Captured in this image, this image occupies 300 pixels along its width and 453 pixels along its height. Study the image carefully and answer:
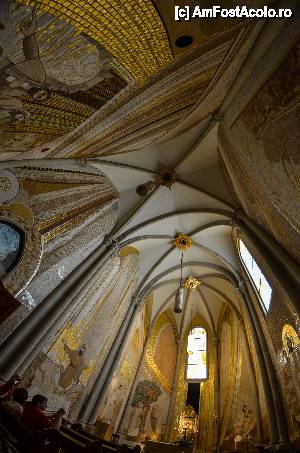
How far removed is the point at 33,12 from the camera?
2.77 meters

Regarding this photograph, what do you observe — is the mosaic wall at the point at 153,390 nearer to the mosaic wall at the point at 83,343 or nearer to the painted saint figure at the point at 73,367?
the mosaic wall at the point at 83,343

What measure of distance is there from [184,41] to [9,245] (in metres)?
5.92

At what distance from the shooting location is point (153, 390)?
11.5 meters

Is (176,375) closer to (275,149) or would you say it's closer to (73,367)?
(73,367)

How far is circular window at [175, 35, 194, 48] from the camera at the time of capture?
3.71 metres

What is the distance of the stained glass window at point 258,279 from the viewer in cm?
818

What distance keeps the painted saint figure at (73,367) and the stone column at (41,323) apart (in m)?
1.40

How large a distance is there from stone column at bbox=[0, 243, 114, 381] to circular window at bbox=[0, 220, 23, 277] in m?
1.38

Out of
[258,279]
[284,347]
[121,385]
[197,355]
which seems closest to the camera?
[284,347]

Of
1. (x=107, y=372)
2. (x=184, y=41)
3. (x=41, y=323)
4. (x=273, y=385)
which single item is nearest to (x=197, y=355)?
(x=107, y=372)

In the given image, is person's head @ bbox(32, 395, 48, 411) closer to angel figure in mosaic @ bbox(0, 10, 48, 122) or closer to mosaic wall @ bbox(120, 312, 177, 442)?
angel figure in mosaic @ bbox(0, 10, 48, 122)

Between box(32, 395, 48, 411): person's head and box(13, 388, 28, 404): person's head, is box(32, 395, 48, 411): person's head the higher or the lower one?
the higher one

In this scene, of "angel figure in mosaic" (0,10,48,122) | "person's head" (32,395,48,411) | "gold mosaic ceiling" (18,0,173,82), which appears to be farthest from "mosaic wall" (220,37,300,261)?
"person's head" (32,395,48,411)

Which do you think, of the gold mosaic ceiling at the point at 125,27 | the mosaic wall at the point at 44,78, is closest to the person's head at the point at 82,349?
the mosaic wall at the point at 44,78
